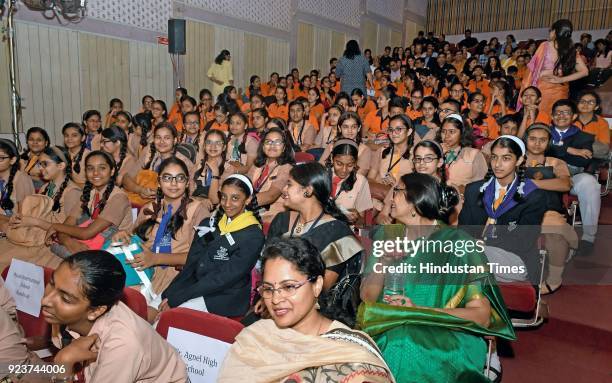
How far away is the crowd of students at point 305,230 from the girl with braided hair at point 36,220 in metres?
0.01

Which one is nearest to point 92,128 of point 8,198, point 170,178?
point 8,198

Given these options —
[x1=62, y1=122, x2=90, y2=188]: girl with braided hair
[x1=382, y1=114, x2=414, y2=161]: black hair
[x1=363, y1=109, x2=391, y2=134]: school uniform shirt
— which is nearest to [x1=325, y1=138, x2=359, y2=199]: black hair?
[x1=382, y1=114, x2=414, y2=161]: black hair

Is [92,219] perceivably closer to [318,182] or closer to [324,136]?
[318,182]

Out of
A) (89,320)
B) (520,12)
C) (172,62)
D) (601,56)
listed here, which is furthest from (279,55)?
(89,320)

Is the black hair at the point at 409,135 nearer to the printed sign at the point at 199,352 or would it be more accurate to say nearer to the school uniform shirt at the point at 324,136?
the school uniform shirt at the point at 324,136

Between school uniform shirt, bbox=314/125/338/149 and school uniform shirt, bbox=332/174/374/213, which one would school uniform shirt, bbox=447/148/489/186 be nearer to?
school uniform shirt, bbox=332/174/374/213

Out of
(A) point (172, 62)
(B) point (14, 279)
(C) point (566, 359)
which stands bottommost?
(C) point (566, 359)

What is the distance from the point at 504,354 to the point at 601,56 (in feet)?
30.2

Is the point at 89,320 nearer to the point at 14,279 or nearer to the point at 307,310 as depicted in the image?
the point at 307,310

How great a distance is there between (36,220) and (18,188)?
65cm

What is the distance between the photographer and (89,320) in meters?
1.56

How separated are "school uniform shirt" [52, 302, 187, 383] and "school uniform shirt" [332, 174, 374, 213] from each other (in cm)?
198

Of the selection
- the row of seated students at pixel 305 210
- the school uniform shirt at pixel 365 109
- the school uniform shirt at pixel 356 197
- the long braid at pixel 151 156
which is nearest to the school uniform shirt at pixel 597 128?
the row of seated students at pixel 305 210

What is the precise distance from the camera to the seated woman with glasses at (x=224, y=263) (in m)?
2.43
